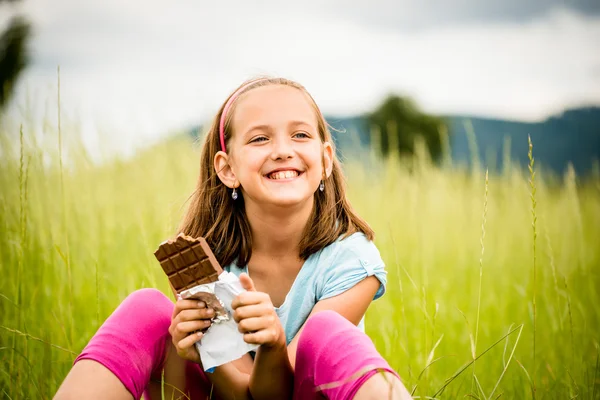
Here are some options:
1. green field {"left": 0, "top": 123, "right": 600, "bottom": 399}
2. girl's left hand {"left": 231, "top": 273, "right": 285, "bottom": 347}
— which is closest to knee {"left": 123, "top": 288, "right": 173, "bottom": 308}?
green field {"left": 0, "top": 123, "right": 600, "bottom": 399}

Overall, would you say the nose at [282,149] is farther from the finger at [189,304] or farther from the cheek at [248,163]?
the finger at [189,304]

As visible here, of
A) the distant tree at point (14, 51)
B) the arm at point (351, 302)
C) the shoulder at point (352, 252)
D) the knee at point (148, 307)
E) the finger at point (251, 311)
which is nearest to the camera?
the finger at point (251, 311)

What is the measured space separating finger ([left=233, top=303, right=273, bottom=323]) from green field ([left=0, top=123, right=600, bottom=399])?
15.2 inches

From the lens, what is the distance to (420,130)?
69.1 feet

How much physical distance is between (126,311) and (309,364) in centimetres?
54

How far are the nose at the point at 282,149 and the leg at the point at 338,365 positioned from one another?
54cm

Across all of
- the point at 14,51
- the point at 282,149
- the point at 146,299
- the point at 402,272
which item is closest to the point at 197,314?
the point at 146,299

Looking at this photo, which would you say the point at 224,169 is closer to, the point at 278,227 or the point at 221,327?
the point at 278,227

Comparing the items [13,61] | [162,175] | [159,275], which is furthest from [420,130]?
[159,275]

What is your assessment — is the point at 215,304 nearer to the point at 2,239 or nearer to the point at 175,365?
the point at 175,365

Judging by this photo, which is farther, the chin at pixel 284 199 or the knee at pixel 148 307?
the chin at pixel 284 199

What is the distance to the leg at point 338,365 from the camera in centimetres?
120

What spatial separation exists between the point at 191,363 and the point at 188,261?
17.0 inches

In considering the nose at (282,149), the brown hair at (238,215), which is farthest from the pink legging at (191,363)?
the nose at (282,149)
